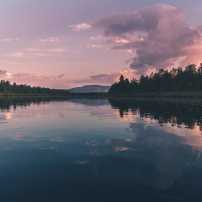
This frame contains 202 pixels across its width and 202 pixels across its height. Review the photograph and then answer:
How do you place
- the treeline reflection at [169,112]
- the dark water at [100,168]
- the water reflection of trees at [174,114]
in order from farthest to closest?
the treeline reflection at [169,112] → the water reflection of trees at [174,114] → the dark water at [100,168]

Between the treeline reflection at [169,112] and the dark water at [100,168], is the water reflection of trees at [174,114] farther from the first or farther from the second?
the dark water at [100,168]

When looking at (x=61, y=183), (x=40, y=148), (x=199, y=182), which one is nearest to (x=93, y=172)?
(x=61, y=183)

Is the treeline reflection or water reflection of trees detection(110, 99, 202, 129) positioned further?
the treeline reflection

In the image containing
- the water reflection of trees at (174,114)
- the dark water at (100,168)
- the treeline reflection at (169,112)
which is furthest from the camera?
the treeline reflection at (169,112)

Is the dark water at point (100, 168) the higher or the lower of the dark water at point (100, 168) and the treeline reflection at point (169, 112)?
the lower

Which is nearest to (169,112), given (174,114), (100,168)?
(174,114)

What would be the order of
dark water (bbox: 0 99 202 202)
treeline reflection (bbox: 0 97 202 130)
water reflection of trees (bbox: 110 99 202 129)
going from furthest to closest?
1. treeline reflection (bbox: 0 97 202 130)
2. water reflection of trees (bbox: 110 99 202 129)
3. dark water (bbox: 0 99 202 202)

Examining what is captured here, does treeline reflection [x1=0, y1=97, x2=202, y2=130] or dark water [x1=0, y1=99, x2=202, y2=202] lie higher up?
treeline reflection [x1=0, y1=97, x2=202, y2=130]

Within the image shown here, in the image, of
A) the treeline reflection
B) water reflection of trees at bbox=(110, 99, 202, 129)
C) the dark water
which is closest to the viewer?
the dark water

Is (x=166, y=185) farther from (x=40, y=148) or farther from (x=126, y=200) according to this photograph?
(x=40, y=148)

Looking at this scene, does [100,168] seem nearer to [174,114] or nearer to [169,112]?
[174,114]

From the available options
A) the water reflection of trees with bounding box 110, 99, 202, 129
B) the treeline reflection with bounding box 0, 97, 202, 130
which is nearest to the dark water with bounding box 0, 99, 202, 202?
the water reflection of trees with bounding box 110, 99, 202, 129

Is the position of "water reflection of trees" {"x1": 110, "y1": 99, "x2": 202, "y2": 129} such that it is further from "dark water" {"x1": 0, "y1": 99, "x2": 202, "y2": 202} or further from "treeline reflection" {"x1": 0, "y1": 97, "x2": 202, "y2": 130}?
"dark water" {"x1": 0, "y1": 99, "x2": 202, "y2": 202}

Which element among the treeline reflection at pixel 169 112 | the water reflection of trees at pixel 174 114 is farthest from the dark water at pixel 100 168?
the treeline reflection at pixel 169 112
